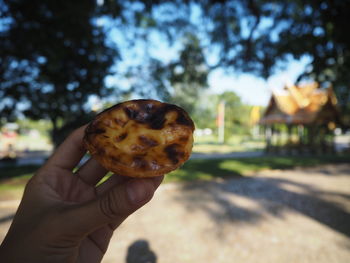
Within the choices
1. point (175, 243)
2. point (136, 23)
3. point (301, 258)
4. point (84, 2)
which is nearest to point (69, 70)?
point (84, 2)

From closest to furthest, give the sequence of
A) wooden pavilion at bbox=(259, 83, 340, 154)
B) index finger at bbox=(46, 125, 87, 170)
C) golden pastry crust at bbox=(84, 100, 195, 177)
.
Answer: golden pastry crust at bbox=(84, 100, 195, 177)
index finger at bbox=(46, 125, 87, 170)
wooden pavilion at bbox=(259, 83, 340, 154)

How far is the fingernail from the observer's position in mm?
1624

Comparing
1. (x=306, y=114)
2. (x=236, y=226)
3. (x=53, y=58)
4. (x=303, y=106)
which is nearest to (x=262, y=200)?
(x=236, y=226)

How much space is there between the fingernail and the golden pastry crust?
0.06m

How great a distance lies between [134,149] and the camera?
164 cm

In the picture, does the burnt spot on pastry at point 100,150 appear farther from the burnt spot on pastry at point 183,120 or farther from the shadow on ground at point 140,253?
the shadow on ground at point 140,253

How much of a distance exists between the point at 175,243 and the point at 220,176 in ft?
20.0

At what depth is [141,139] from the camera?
165 cm

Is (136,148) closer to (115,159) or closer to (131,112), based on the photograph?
(115,159)

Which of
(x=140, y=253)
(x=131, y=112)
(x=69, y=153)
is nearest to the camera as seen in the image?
(x=131, y=112)

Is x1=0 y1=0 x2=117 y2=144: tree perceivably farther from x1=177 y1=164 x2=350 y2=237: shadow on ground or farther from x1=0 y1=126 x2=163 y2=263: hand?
x1=0 y1=126 x2=163 y2=263: hand

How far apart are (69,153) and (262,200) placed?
6.13m

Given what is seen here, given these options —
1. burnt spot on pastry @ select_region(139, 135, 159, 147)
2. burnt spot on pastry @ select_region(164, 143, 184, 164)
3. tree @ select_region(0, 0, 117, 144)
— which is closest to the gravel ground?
burnt spot on pastry @ select_region(164, 143, 184, 164)

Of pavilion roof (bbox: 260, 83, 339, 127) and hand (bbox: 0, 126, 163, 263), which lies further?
pavilion roof (bbox: 260, 83, 339, 127)
